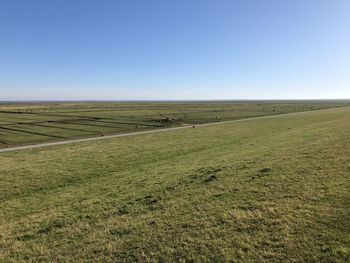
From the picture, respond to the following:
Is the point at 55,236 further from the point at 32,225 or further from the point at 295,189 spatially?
the point at 295,189

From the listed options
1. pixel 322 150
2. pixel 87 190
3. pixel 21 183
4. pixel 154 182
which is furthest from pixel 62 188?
pixel 322 150

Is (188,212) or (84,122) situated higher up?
(188,212)

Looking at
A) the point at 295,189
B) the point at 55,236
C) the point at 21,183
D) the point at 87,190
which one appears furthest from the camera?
the point at 21,183

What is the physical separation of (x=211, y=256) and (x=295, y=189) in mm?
5197

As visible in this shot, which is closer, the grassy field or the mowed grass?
the mowed grass

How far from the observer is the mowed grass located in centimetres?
705

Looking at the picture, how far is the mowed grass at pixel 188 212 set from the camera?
705 cm

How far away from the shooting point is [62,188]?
575 inches

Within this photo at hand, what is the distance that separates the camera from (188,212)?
9.41 meters

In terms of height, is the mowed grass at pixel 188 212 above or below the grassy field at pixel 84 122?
above

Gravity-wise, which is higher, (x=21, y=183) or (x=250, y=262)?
(x=250, y=262)

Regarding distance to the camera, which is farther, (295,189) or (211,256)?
(295,189)

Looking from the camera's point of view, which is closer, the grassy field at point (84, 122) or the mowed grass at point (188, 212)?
the mowed grass at point (188, 212)

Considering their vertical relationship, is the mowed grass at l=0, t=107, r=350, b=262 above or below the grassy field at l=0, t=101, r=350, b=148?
above
